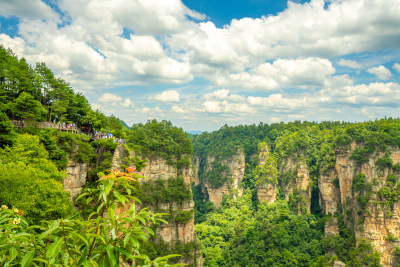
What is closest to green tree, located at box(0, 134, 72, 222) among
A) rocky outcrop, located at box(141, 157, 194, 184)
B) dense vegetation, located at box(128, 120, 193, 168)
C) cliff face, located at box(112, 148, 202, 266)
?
cliff face, located at box(112, 148, 202, 266)

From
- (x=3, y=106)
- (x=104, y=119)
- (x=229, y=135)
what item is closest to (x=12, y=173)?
(x=3, y=106)

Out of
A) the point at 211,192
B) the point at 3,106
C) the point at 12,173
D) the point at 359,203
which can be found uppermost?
the point at 3,106

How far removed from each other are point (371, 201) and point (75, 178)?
32809 millimetres

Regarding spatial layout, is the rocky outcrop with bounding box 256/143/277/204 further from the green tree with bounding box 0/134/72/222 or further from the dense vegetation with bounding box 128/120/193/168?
the green tree with bounding box 0/134/72/222

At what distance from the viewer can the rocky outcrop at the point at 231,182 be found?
187 feet

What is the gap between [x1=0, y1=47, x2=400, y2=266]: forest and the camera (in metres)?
2.66

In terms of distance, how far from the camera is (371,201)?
29.6m

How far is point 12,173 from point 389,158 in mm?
37234

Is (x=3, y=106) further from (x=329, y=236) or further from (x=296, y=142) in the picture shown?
(x=296, y=142)

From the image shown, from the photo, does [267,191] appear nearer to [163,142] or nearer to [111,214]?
[163,142]

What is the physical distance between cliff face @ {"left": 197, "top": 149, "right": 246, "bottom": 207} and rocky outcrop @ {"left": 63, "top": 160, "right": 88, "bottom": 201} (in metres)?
43.2

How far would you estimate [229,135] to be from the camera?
70188 mm

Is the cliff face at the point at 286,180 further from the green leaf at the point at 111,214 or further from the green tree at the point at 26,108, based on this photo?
the green leaf at the point at 111,214

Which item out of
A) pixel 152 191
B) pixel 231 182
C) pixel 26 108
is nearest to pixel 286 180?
pixel 231 182
